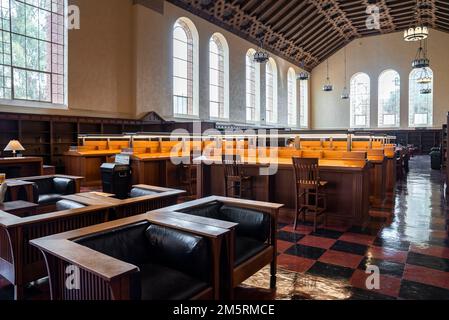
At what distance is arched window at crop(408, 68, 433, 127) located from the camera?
15844 millimetres

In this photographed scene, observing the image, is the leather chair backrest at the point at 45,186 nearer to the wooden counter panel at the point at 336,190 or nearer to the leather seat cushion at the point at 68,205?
the leather seat cushion at the point at 68,205

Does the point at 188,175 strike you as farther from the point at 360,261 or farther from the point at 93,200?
the point at 360,261

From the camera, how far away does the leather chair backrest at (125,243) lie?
5.20ft

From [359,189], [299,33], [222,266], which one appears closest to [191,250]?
[222,266]

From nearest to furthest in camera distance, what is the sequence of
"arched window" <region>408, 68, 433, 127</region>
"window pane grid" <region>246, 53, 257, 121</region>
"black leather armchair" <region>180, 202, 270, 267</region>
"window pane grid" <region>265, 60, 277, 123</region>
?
"black leather armchair" <region>180, 202, 270, 267</region> < "window pane grid" <region>246, 53, 257, 121</region> < "window pane grid" <region>265, 60, 277, 123</region> < "arched window" <region>408, 68, 433, 127</region>

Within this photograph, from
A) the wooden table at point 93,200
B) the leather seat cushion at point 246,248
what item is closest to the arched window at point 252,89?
the wooden table at point 93,200

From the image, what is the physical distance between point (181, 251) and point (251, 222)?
0.72 metres

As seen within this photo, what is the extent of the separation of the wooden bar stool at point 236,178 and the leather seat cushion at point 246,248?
2.05m

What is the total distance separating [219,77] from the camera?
1221cm

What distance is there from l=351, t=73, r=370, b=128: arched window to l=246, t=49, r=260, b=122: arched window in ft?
23.3

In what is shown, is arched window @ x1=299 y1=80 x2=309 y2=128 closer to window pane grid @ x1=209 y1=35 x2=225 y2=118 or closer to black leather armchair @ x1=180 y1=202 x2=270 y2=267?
window pane grid @ x1=209 y1=35 x2=225 y2=118

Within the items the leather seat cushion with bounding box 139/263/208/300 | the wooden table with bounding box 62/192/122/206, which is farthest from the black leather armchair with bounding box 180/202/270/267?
the wooden table with bounding box 62/192/122/206

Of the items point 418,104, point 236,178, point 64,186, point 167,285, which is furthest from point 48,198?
point 418,104
